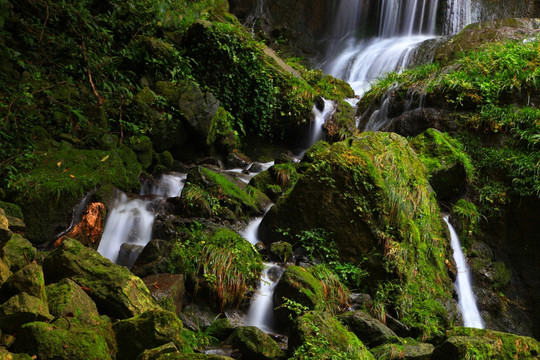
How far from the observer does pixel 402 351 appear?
3924mm

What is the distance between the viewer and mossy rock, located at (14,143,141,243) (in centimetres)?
498

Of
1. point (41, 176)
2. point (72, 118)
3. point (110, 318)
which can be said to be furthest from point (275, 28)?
point (110, 318)

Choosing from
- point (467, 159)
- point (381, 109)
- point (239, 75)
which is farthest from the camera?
point (381, 109)

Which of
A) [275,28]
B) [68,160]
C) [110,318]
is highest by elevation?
[275,28]

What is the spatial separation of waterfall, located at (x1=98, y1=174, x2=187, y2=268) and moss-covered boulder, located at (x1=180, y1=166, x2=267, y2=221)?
1.72 ft

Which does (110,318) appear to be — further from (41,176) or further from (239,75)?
(239,75)

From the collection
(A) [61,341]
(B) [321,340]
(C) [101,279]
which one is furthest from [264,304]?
(A) [61,341]

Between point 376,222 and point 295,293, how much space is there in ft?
6.10

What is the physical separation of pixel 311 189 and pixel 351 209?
0.64 metres

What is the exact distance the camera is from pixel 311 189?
5.92 m

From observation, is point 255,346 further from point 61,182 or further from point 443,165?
point 443,165

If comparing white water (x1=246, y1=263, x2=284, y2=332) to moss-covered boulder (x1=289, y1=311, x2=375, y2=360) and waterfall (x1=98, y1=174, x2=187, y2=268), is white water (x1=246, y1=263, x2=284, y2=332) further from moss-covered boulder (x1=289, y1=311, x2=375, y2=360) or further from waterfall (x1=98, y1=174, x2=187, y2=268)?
waterfall (x1=98, y1=174, x2=187, y2=268)

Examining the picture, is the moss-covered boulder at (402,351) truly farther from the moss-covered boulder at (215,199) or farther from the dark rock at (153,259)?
the moss-covered boulder at (215,199)

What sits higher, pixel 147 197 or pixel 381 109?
pixel 381 109
